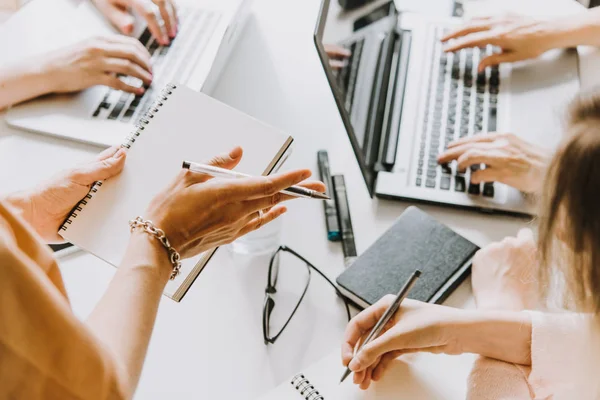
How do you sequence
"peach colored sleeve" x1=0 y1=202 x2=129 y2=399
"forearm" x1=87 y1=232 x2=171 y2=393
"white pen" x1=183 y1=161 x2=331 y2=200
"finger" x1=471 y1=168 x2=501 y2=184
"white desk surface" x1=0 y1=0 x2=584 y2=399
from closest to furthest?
1. "peach colored sleeve" x1=0 y1=202 x2=129 y2=399
2. "forearm" x1=87 y1=232 x2=171 y2=393
3. "white pen" x1=183 y1=161 x2=331 y2=200
4. "white desk surface" x1=0 y1=0 x2=584 y2=399
5. "finger" x1=471 y1=168 x2=501 y2=184

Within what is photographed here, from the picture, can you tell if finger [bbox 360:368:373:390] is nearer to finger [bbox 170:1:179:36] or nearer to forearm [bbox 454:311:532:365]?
forearm [bbox 454:311:532:365]

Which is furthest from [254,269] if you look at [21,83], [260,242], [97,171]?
[21,83]

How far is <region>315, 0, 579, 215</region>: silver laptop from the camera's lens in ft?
2.86

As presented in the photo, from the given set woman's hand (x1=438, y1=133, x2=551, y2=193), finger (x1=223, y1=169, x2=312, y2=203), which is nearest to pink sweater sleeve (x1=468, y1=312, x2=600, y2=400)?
woman's hand (x1=438, y1=133, x2=551, y2=193)

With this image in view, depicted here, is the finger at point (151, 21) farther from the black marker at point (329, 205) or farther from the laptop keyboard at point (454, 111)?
the laptop keyboard at point (454, 111)

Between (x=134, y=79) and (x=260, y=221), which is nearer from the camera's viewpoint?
(x=260, y=221)

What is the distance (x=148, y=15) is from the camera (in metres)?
1.04

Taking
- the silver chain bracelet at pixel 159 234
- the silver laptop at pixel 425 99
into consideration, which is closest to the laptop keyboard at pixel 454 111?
the silver laptop at pixel 425 99

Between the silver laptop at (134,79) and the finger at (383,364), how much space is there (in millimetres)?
505

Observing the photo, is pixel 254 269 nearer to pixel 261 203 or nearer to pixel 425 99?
pixel 261 203

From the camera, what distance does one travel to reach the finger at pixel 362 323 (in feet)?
2.37

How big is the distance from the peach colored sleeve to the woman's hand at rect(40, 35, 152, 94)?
568 mm

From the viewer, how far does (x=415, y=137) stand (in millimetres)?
958

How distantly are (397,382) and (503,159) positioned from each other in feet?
1.18
